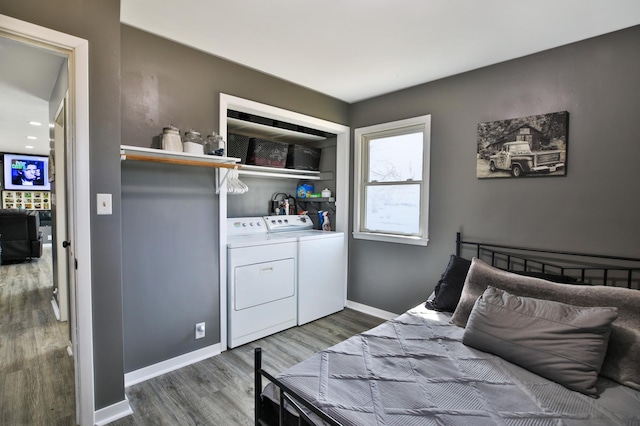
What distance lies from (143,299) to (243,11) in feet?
6.69

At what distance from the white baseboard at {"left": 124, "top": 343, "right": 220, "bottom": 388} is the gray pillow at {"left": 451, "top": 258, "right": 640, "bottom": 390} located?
1920 mm

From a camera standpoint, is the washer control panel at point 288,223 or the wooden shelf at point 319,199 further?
the wooden shelf at point 319,199

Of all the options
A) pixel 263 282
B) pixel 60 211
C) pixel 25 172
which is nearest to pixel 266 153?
pixel 263 282

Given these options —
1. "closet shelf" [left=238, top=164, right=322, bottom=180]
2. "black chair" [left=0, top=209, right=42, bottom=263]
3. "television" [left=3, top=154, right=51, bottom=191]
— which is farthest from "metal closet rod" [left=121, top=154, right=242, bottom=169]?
"television" [left=3, top=154, right=51, bottom=191]

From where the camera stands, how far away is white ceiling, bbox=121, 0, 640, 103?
1.83 metres

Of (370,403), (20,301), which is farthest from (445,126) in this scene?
(20,301)

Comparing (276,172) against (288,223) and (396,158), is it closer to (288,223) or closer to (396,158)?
(288,223)

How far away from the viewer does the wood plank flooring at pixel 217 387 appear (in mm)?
1878

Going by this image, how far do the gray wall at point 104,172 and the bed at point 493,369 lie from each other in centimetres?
105

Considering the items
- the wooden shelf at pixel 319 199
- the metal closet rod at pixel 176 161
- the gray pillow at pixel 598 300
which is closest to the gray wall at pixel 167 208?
the metal closet rod at pixel 176 161

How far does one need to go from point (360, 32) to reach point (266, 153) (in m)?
1.50

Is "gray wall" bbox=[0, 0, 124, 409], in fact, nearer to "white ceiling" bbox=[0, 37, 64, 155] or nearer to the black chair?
"white ceiling" bbox=[0, 37, 64, 155]

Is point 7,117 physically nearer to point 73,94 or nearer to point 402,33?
point 73,94

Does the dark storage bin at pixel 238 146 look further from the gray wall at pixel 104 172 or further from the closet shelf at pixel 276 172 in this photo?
the gray wall at pixel 104 172
